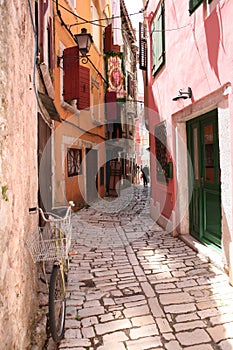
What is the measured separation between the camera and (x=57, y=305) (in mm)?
3459

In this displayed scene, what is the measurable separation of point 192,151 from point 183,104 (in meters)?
1.10

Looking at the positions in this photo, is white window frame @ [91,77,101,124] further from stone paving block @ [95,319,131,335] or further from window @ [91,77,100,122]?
stone paving block @ [95,319,131,335]

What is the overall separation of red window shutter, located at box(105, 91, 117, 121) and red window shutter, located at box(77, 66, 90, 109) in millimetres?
6000

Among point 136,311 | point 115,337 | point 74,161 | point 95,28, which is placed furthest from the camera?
point 95,28

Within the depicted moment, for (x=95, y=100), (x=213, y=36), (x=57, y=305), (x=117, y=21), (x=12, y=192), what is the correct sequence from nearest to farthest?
(x=12, y=192)
(x=57, y=305)
(x=213, y=36)
(x=117, y=21)
(x=95, y=100)

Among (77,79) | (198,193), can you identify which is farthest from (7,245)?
(77,79)

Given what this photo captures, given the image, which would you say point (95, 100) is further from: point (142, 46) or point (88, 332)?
point (88, 332)

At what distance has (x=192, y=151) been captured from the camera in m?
6.12

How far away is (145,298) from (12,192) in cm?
247

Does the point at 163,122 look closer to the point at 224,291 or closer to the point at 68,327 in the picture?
the point at 224,291

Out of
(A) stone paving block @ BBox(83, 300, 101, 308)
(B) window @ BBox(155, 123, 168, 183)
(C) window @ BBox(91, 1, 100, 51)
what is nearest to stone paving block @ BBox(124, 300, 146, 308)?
(A) stone paving block @ BBox(83, 300, 101, 308)

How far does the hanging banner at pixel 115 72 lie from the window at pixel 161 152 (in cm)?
942

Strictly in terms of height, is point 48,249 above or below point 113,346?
above

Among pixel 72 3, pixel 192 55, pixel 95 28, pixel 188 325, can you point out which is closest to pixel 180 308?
pixel 188 325
